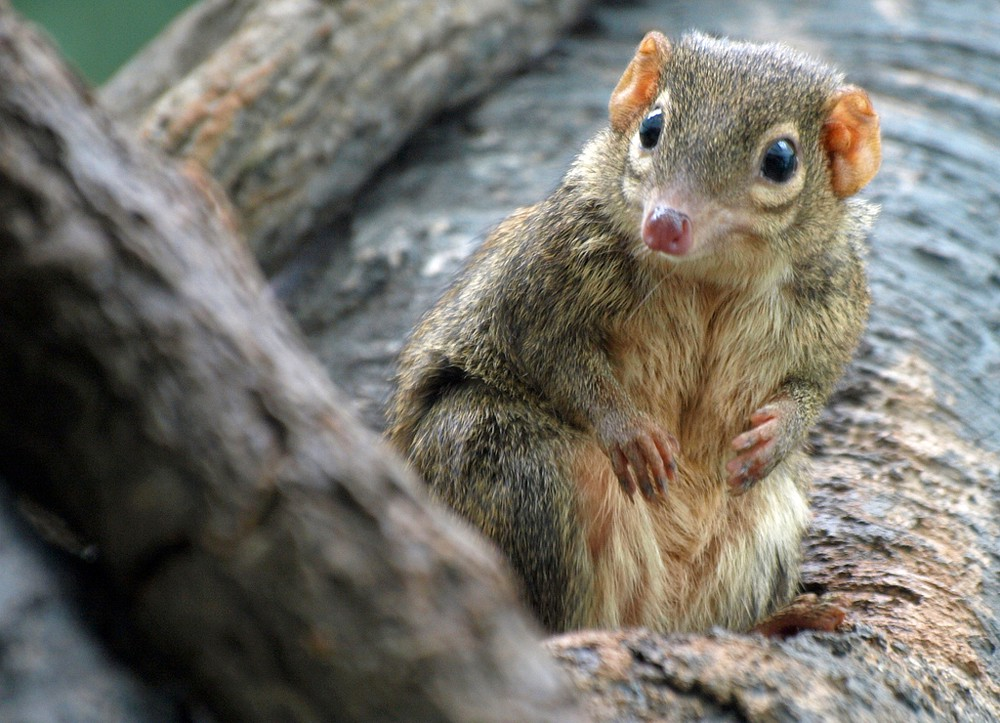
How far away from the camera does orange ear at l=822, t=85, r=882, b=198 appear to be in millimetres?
4172

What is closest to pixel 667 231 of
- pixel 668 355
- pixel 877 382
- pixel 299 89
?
pixel 668 355

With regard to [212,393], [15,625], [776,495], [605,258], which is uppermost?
[212,393]

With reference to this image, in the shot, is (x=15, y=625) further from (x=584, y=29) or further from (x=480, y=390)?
(x=584, y=29)

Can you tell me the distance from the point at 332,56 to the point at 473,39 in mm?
1214

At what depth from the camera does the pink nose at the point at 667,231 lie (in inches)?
143

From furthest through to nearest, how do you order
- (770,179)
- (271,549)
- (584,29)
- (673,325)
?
(584,29) → (673,325) → (770,179) → (271,549)

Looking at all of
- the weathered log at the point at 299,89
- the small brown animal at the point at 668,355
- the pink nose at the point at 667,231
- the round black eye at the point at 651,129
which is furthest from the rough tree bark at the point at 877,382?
the round black eye at the point at 651,129

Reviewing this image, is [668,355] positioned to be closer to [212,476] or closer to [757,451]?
[757,451]

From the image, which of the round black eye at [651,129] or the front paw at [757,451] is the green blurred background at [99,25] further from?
the front paw at [757,451]

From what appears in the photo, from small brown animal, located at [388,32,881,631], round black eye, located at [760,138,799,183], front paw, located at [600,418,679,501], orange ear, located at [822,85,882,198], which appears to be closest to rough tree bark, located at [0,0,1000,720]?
small brown animal, located at [388,32,881,631]

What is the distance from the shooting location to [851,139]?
165 inches

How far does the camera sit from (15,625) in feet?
6.91

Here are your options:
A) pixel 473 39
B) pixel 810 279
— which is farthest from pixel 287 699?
pixel 473 39

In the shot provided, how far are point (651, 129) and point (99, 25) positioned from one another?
1153cm
